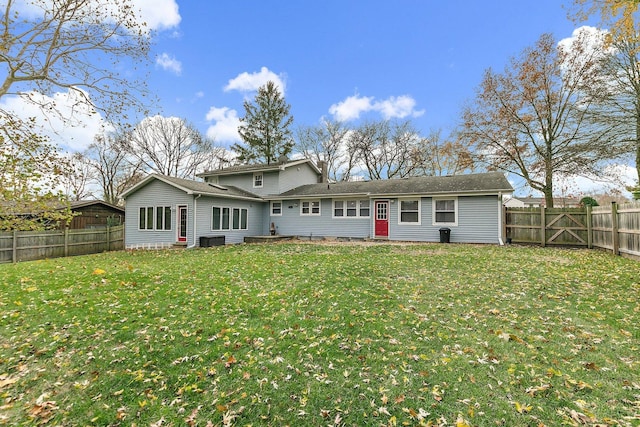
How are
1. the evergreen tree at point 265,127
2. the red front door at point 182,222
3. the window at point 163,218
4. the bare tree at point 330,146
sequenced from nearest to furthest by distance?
1. the red front door at point 182,222
2. the window at point 163,218
3. the evergreen tree at point 265,127
4. the bare tree at point 330,146

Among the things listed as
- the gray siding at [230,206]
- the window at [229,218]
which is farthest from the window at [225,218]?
the gray siding at [230,206]

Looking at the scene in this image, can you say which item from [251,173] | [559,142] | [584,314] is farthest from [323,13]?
[584,314]

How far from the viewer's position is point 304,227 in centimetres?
1920

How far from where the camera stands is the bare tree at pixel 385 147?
32.4 m

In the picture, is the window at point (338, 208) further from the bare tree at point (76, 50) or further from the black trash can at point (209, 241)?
the bare tree at point (76, 50)

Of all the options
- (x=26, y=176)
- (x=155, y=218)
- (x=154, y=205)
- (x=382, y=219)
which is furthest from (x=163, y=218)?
(x=26, y=176)

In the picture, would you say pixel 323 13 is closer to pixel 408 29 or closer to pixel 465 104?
pixel 408 29

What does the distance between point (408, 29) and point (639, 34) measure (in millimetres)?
11072

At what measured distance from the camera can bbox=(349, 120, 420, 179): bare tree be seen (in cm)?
3241

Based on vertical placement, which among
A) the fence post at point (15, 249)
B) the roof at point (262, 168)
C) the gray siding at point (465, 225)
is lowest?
the fence post at point (15, 249)

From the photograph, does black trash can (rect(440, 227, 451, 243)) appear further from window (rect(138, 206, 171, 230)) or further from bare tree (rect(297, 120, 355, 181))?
bare tree (rect(297, 120, 355, 181))

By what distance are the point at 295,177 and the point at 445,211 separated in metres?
10.6

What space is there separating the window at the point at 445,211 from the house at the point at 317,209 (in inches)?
1.8

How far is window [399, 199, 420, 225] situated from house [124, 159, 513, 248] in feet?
0.17
